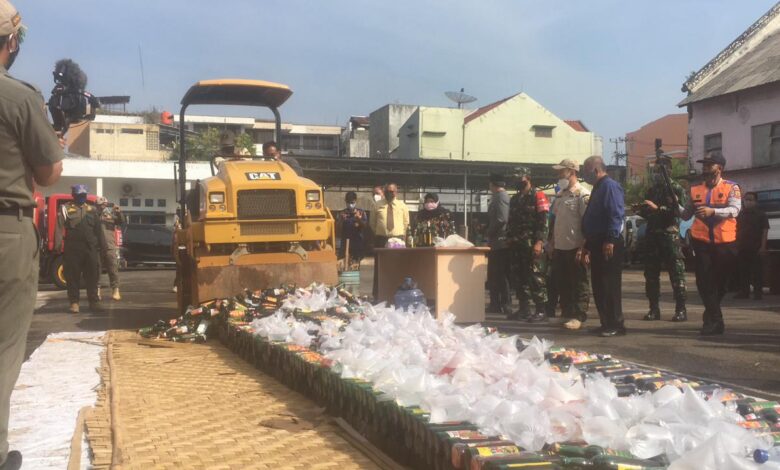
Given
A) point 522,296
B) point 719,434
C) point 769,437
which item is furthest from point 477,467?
point 522,296

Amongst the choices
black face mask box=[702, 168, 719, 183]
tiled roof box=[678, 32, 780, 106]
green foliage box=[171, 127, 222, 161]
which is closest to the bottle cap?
black face mask box=[702, 168, 719, 183]

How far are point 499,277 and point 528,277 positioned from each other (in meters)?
1.06

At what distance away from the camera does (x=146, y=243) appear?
25750mm

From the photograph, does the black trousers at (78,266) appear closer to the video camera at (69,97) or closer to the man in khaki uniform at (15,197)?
the video camera at (69,97)

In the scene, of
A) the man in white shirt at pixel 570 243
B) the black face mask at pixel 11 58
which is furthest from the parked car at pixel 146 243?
the black face mask at pixel 11 58

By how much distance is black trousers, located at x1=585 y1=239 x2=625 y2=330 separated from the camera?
303 inches

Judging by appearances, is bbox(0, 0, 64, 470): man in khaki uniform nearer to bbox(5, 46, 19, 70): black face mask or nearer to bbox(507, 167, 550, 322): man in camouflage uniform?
bbox(5, 46, 19, 70): black face mask

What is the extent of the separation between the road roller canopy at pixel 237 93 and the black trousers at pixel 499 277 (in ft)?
10.8

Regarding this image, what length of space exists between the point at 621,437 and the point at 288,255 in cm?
564

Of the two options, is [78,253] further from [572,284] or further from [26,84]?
[26,84]

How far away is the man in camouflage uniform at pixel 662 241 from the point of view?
9039mm

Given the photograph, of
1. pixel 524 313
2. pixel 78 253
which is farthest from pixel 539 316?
pixel 78 253

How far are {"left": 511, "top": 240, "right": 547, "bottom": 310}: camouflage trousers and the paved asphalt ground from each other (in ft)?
1.10

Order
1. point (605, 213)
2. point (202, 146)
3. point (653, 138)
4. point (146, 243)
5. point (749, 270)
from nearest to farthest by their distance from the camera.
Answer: point (605, 213) → point (749, 270) → point (146, 243) → point (202, 146) → point (653, 138)
